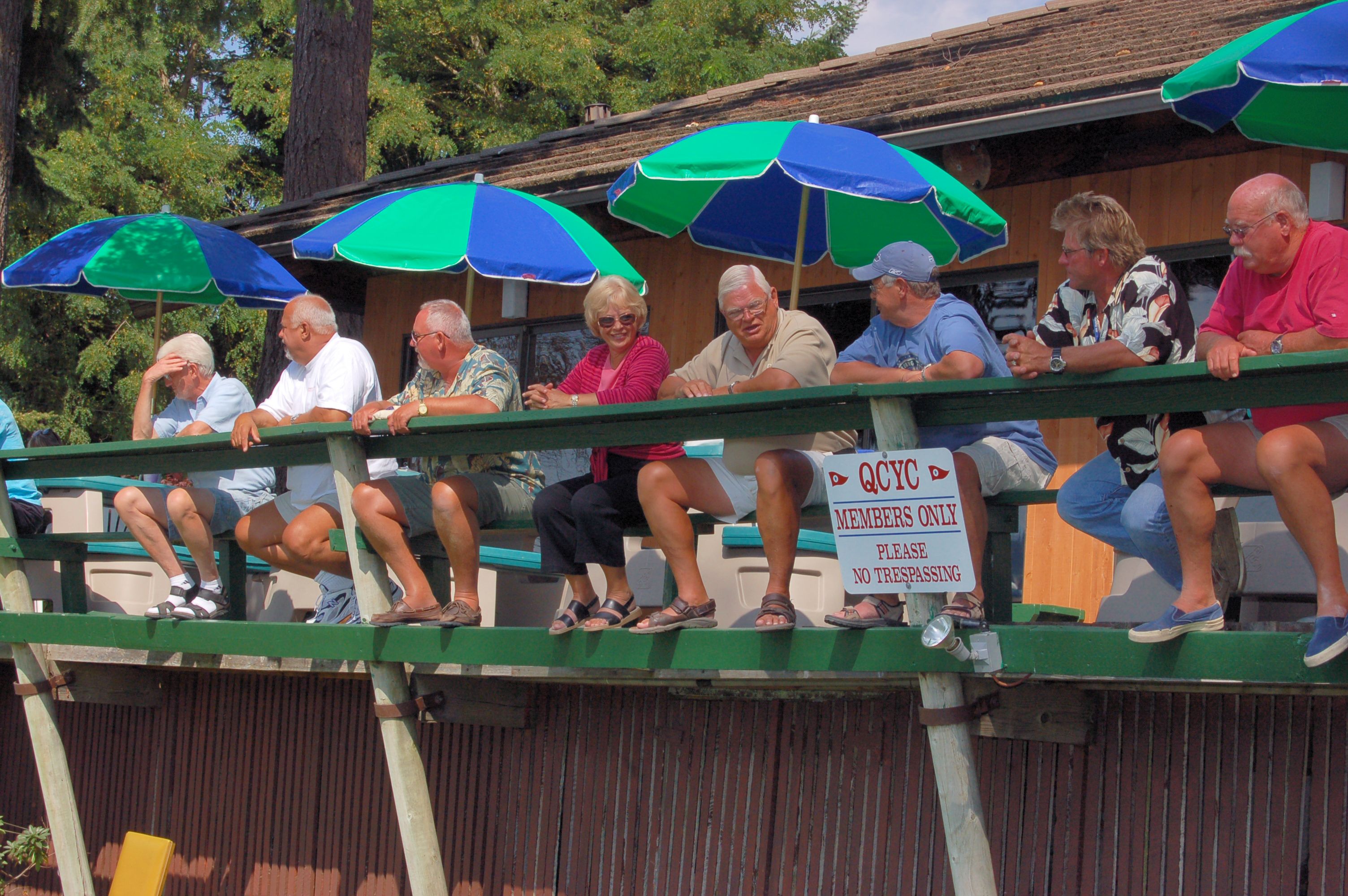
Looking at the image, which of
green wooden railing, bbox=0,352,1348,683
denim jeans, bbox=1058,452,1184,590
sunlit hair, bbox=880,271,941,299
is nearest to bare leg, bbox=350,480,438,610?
green wooden railing, bbox=0,352,1348,683

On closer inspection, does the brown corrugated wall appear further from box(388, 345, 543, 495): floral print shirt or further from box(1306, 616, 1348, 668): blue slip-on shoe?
box(388, 345, 543, 495): floral print shirt

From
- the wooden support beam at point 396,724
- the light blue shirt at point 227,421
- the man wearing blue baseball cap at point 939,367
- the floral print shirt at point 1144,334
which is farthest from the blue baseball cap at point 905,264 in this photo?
the light blue shirt at point 227,421

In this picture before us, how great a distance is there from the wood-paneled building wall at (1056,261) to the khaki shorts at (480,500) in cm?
219

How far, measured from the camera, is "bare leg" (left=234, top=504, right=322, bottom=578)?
19.2ft

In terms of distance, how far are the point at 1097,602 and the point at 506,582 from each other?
297 centimetres

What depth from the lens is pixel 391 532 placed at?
202 inches

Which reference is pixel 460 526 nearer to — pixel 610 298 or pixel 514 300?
pixel 610 298

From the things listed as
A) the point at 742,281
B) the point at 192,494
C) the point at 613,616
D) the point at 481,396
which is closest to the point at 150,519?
the point at 192,494

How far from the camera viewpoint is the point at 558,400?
504 cm

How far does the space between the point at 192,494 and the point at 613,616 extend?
2.32 meters

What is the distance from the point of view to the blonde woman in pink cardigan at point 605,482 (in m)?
4.72

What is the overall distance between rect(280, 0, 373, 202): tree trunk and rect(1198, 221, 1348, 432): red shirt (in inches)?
381

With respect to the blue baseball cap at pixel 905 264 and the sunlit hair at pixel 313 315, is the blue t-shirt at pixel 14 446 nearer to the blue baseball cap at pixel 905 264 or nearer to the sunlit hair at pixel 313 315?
the sunlit hair at pixel 313 315

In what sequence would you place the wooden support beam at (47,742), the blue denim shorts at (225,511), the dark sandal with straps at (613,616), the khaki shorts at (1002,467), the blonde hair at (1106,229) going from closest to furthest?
the blonde hair at (1106,229) < the khaki shorts at (1002,467) < the dark sandal with straps at (613,616) < the blue denim shorts at (225,511) < the wooden support beam at (47,742)
